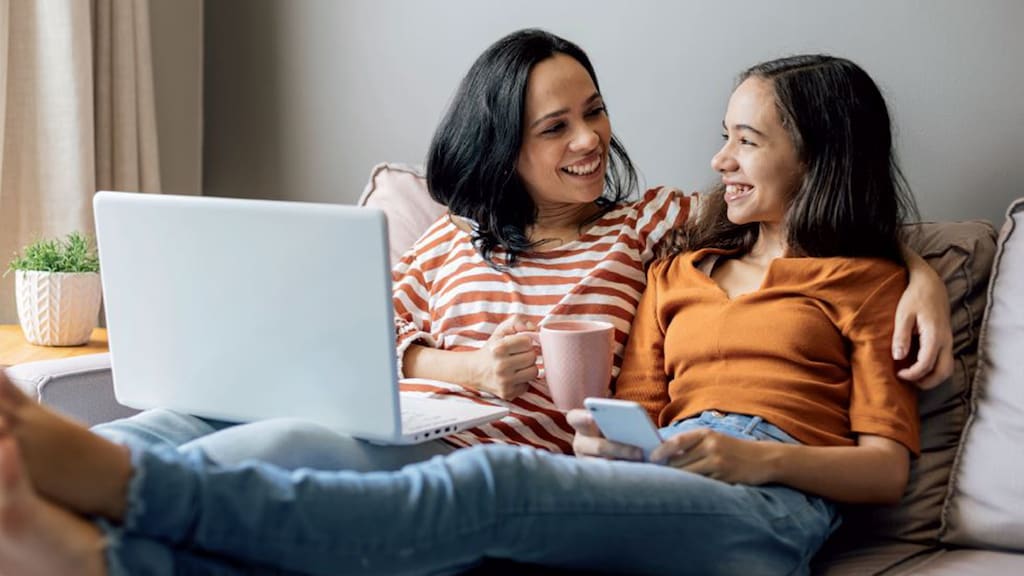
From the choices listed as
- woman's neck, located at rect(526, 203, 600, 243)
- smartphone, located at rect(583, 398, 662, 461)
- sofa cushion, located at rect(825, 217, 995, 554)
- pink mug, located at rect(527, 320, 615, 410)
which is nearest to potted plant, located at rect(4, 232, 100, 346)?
woman's neck, located at rect(526, 203, 600, 243)

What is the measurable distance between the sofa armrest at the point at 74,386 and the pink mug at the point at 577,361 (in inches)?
29.6

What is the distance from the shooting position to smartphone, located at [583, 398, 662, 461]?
1343mm

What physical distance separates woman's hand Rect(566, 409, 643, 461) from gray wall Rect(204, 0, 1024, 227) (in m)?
0.82

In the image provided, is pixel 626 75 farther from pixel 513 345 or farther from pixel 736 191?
pixel 513 345

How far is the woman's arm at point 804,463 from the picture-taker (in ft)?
4.74

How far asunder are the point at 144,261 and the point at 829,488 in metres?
0.88

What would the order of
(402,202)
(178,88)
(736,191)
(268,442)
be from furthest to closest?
(178,88) → (402,202) → (736,191) → (268,442)

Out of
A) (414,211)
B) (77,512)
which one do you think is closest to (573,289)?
(414,211)

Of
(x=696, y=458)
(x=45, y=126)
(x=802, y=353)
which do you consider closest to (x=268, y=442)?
(x=696, y=458)

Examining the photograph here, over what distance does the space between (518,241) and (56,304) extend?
0.93 meters

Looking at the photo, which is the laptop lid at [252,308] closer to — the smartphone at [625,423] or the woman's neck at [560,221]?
the smartphone at [625,423]

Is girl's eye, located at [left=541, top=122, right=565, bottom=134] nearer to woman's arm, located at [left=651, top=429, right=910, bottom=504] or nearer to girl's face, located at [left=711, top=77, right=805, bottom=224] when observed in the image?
girl's face, located at [left=711, top=77, right=805, bottom=224]

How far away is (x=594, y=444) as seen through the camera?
59.0 inches

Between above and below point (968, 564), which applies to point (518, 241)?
above
